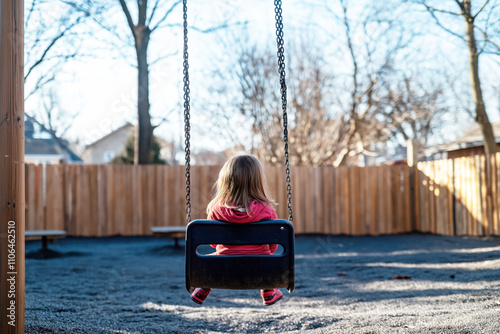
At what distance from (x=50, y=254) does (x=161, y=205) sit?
10.7ft

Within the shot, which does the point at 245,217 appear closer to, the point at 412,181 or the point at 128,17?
the point at 412,181

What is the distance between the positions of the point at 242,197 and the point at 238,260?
0.42 metres

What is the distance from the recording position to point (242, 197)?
3395 millimetres

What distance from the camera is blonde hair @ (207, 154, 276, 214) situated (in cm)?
342

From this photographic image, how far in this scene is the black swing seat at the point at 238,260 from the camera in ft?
10.7

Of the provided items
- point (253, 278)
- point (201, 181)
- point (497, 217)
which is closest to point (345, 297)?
point (253, 278)

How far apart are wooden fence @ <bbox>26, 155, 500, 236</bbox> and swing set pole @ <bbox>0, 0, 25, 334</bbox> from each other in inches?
357

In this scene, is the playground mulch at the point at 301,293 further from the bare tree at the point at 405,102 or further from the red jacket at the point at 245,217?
the bare tree at the point at 405,102

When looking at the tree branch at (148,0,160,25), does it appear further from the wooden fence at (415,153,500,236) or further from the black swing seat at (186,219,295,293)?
the black swing seat at (186,219,295,293)

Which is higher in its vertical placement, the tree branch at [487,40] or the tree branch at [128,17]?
the tree branch at [128,17]

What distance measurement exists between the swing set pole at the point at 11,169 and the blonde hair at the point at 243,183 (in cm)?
129

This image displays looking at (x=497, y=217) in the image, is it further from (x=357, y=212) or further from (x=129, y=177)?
(x=129, y=177)

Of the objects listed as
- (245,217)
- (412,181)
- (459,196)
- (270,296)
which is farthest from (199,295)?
(412,181)

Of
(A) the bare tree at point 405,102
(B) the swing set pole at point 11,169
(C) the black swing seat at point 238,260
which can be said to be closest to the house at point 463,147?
(A) the bare tree at point 405,102
